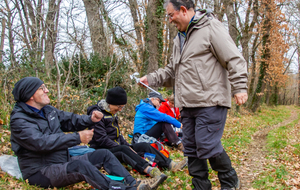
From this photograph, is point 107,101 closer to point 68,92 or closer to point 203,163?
point 203,163

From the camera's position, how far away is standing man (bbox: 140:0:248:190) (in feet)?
8.50

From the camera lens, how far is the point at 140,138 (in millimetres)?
4758

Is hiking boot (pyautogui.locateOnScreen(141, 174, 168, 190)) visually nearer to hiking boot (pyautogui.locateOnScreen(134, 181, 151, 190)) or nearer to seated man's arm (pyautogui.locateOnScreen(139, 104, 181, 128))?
hiking boot (pyautogui.locateOnScreen(134, 181, 151, 190))

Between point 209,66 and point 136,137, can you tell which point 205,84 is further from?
point 136,137

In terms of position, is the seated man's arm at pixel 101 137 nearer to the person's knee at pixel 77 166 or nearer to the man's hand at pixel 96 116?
the man's hand at pixel 96 116

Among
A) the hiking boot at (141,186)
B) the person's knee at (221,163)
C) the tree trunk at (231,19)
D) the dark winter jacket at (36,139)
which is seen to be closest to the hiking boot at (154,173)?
the hiking boot at (141,186)

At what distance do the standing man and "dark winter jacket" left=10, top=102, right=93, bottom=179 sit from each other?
134 cm

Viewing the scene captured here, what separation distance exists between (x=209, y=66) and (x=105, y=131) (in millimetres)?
2080

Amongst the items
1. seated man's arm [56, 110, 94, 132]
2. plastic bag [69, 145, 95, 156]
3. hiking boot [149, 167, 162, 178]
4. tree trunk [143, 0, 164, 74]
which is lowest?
hiking boot [149, 167, 162, 178]

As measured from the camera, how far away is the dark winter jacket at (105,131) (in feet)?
12.5

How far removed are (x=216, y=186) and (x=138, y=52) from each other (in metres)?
8.12

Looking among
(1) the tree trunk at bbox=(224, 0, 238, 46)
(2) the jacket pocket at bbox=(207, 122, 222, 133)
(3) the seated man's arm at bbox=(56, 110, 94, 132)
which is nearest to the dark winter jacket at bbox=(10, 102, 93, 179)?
(3) the seated man's arm at bbox=(56, 110, 94, 132)

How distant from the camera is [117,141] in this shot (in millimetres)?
4172

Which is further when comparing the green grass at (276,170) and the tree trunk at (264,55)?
the tree trunk at (264,55)
